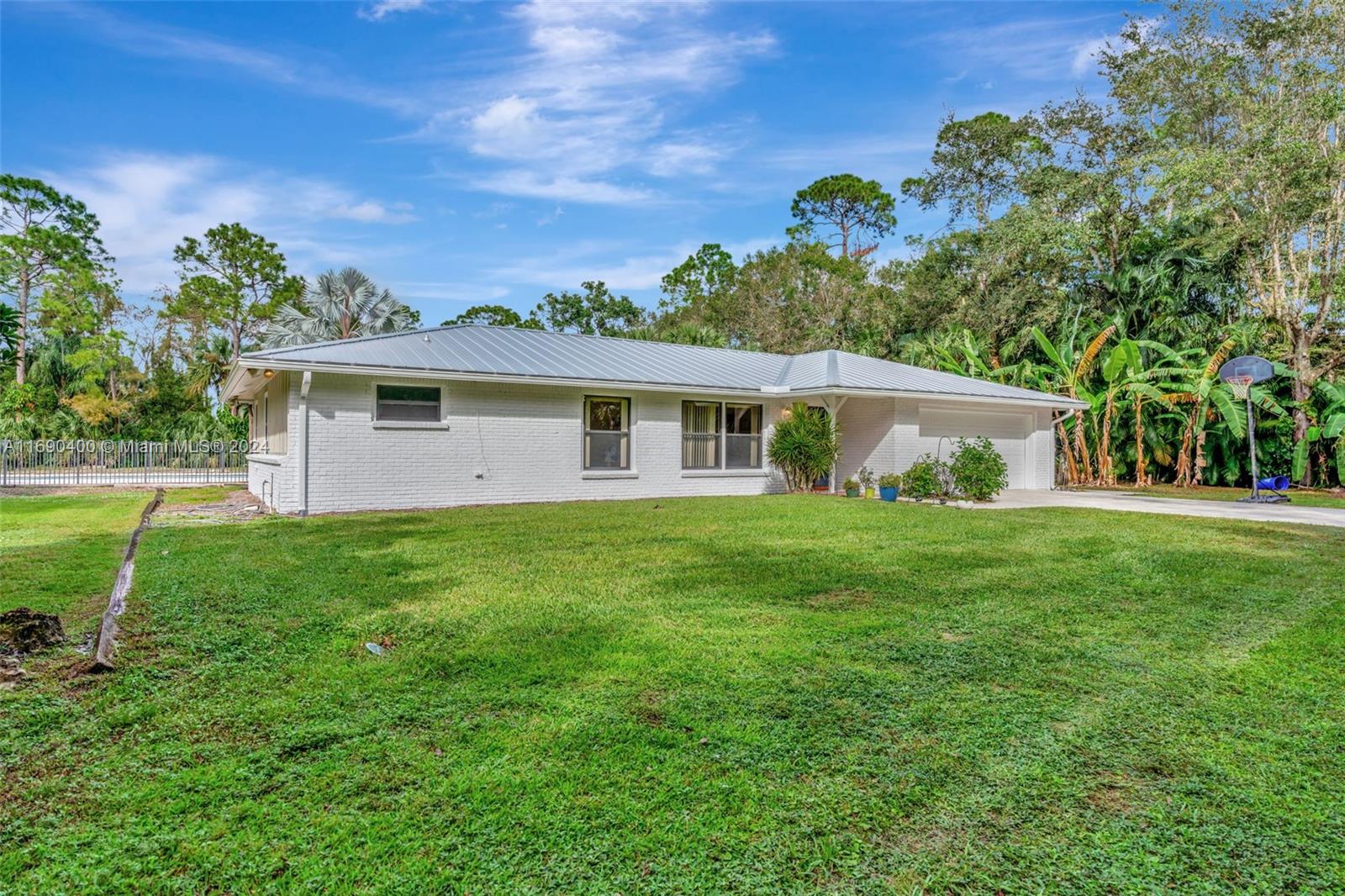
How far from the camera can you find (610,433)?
49.5ft

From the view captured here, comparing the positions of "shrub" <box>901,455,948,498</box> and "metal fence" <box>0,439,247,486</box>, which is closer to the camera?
"shrub" <box>901,455,948,498</box>

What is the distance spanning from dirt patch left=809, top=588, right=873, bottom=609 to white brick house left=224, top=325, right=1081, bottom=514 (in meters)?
8.79

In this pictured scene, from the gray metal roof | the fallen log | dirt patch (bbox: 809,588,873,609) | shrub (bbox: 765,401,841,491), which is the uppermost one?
the gray metal roof

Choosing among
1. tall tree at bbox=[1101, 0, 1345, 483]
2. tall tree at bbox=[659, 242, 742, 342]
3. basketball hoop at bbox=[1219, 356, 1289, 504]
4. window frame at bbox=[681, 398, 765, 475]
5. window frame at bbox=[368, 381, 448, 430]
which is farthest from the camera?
tall tree at bbox=[659, 242, 742, 342]

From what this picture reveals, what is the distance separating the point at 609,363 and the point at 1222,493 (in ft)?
49.4

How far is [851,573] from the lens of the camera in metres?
6.93

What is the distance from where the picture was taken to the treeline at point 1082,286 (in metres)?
17.8

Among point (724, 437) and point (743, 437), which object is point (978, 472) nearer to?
point (743, 437)

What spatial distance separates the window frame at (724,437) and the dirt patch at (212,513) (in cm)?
852

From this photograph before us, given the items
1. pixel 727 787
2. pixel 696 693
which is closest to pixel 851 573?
pixel 696 693

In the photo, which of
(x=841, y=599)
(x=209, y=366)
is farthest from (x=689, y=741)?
(x=209, y=366)

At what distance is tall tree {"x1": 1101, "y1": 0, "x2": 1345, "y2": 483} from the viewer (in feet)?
57.5

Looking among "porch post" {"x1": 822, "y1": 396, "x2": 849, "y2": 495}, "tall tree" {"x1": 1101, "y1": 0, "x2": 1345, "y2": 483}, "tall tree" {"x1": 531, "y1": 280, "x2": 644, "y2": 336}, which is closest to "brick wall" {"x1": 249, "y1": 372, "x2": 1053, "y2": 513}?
"porch post" {"x1": 822, "y1": 396, "x2": 849, "y2": 495}

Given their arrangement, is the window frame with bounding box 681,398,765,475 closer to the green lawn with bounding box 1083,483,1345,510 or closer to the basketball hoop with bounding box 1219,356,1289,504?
the green lawn with bounding box 1083,483,1345,510
